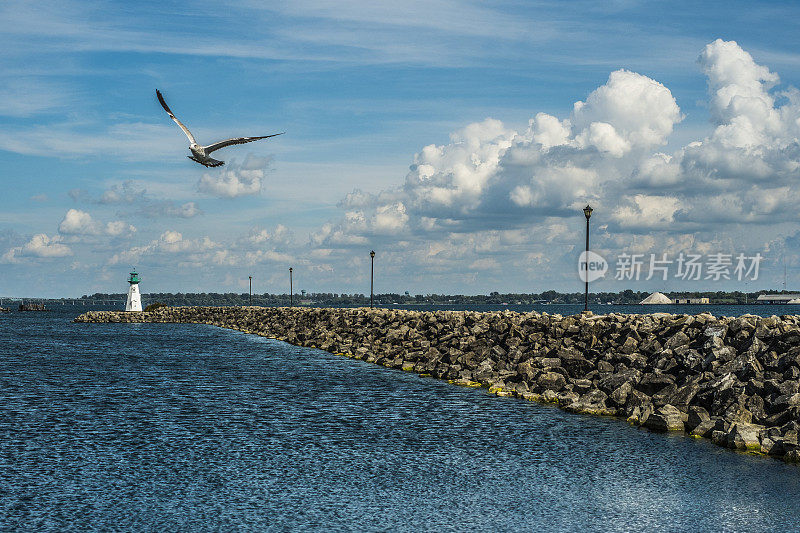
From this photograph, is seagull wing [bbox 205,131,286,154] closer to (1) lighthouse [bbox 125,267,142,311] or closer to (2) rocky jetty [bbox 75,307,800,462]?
(2) rocky jetty [bbox 75,307,800,462]

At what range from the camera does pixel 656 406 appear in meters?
19.5

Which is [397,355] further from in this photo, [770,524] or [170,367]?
[770,524]

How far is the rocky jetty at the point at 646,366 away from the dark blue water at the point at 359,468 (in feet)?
3.14

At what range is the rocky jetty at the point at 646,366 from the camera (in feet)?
56.2

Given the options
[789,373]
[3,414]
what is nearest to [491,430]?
[789,373]

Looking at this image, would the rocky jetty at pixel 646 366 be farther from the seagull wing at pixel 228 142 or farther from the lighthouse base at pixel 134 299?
the lighthouse base at pixel 134 299

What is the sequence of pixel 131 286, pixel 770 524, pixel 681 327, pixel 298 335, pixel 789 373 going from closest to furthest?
pixel 770 524
pixel 789 373
pixel 681 327
pixel 298 335
pixel 131 286

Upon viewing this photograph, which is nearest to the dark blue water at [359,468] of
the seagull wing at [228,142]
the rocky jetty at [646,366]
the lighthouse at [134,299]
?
the rocky jetty at [646,366]

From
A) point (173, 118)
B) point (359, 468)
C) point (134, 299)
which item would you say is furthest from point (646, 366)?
point (134, 299)

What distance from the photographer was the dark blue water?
34.2ft

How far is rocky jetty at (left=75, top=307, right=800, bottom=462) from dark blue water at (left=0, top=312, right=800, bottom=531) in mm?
956

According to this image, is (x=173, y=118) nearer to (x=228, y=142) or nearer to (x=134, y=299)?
(x=228, y=142)

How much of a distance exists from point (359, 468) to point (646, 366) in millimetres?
12493

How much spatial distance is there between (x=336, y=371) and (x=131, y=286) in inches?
4130
